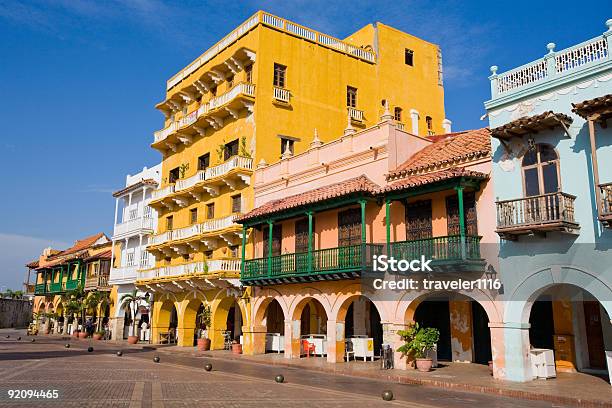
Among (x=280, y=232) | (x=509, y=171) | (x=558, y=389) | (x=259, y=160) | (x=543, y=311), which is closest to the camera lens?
(x=558, y=389)

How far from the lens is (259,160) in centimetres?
3105

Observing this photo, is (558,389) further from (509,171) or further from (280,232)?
(280,232)

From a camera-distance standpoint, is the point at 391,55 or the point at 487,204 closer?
the point at 487,204

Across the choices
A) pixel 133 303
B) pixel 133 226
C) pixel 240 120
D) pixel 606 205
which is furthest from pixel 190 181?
pixel 606 205

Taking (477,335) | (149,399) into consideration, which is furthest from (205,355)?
(149,399)

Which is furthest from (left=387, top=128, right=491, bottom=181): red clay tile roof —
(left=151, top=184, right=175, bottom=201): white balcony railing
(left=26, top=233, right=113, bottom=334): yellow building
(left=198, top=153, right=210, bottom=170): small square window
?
(left=26, top=233, right=113, bottom=334): yellow building

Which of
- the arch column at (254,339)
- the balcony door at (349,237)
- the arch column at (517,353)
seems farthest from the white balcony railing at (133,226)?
the arch column at (517,353)

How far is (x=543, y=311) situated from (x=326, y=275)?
8303 millimetres

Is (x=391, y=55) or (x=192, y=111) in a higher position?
(x=391, y=55)

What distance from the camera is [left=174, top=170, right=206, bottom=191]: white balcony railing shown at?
34.4m

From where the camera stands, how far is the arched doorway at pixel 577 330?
18.8 metres

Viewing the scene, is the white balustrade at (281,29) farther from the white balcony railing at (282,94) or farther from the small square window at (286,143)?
the small square window at (286,143)

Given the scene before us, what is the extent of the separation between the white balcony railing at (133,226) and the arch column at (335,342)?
21.6m

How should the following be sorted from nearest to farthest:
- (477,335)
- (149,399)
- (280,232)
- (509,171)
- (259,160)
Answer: (149,399)
(509,171)
(477,335)
(280,232)
(259,160)
